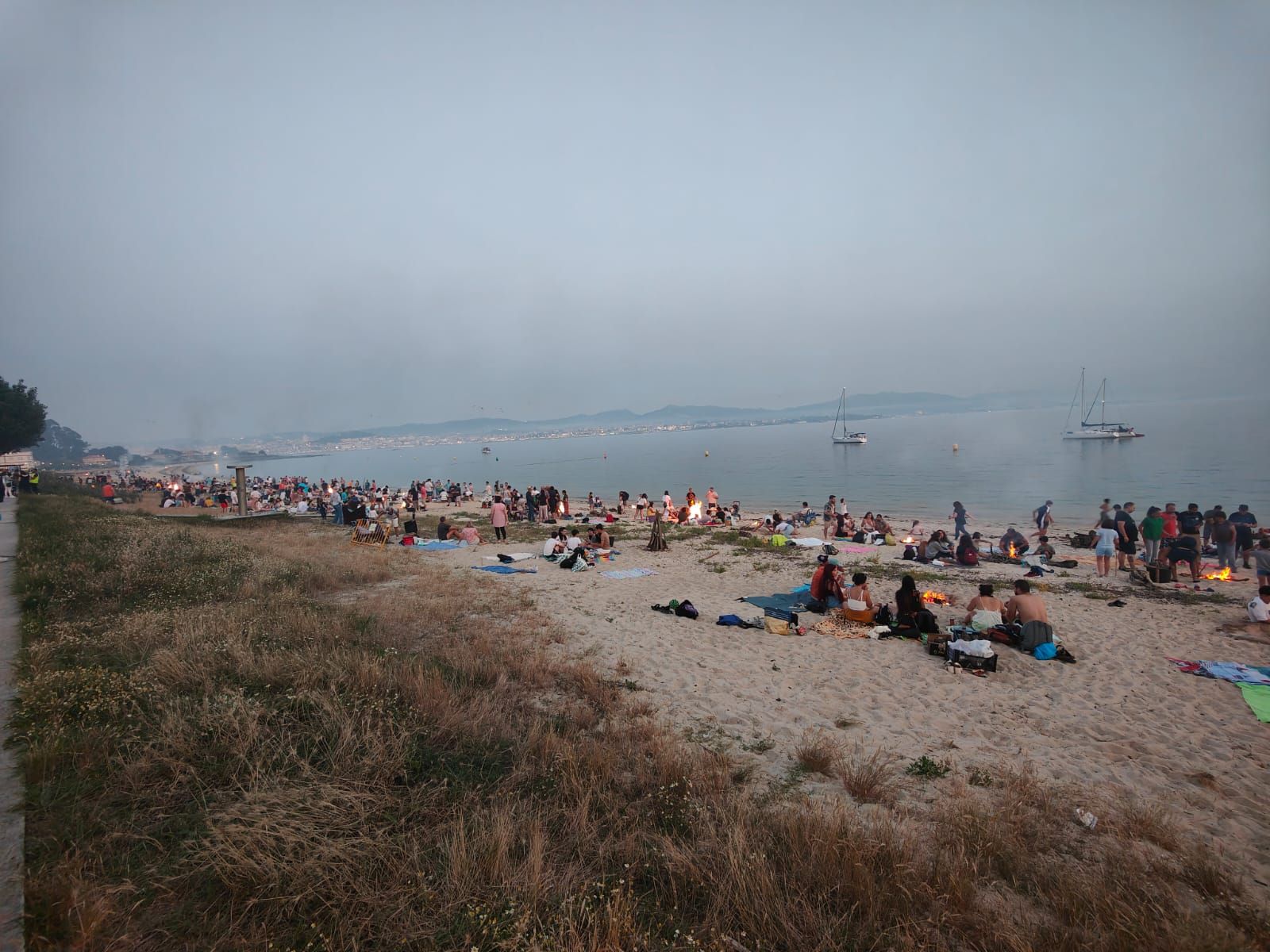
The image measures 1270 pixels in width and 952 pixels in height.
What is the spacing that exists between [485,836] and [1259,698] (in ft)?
26.4

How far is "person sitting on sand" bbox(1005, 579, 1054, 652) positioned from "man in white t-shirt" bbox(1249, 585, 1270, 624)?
3.52 meters

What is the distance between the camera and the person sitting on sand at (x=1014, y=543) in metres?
15.4

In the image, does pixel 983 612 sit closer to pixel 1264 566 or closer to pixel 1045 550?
pixel 1264 566

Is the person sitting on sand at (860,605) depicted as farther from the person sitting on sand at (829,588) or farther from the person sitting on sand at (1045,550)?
the person sitting on sand at (1045,550)

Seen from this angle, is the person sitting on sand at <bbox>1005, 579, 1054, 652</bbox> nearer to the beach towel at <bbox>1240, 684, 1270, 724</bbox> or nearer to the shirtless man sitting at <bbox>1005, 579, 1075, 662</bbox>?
the shirtless man sitting at <bbox>1005, 579, 1075, 662</bbox>

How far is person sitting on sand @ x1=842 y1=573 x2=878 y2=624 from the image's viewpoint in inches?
332

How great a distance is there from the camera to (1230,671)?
259 inches

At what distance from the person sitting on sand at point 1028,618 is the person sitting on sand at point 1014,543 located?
878 cm

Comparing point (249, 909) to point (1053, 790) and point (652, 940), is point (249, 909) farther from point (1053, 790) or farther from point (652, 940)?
point (1053, 790)

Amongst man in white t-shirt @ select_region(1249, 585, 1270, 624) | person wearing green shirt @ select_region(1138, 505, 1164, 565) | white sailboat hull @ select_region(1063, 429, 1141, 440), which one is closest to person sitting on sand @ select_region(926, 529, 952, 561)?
person wearing green shirt @ select_region(1138, 505, 1164, 565)

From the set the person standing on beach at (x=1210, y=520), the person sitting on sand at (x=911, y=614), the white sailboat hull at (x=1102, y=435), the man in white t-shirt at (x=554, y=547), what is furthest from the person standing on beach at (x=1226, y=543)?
the white sailboat hull at (x=1102, y=435)

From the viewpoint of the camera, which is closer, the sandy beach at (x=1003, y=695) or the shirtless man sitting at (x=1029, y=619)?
the sandy beach at (x=1003, y=695)

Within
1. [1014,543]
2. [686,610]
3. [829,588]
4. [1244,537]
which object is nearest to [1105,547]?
[1014,543]

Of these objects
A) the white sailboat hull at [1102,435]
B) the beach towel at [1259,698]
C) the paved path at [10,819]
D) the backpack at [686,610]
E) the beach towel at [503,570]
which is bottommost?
the beach towel at [503,570]
